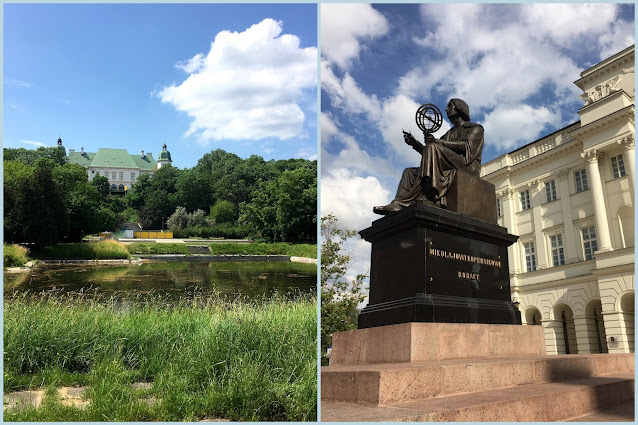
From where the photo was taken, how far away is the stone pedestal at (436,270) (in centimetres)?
595

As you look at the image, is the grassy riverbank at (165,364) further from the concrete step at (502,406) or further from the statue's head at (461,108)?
the statue's head at (461,108)

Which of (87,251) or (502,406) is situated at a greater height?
(87,251)

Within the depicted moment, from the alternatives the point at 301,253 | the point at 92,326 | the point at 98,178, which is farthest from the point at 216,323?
the point at 98,178

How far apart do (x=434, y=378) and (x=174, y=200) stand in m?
43.8

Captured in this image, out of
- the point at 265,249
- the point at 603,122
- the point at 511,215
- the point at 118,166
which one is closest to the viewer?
the point at 603,122

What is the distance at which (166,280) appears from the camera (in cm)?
2545

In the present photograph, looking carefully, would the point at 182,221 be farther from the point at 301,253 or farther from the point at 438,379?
the point at 438,379

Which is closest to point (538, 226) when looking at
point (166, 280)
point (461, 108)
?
point (166, 280)

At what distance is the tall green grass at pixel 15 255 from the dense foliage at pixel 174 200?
0.44 meters

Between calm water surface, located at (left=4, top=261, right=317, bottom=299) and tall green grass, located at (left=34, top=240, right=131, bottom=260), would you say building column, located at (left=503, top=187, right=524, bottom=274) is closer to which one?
calm water surface, located at (left=4, top=261, right=317, bottom=299)

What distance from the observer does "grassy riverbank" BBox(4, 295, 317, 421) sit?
446 cm

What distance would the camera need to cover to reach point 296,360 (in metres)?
5.54

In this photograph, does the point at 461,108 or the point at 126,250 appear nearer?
the point at 461,108

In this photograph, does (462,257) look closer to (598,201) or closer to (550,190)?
(598,201)
